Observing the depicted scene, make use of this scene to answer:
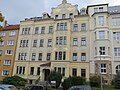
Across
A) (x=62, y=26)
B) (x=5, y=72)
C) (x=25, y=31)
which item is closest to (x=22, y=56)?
(x=5, y=72)

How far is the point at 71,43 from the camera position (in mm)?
43531

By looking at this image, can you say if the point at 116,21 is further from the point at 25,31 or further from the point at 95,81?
the point at 25,31

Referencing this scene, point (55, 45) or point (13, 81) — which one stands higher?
point (55, 45)

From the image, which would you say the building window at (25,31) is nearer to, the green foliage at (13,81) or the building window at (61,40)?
the building window at (61,40)

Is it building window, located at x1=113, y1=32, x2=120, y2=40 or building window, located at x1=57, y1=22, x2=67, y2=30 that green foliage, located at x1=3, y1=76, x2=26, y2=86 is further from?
building window, located at x1=113, y1=32, x2=120, y2=40

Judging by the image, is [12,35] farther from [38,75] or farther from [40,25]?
[38,75]

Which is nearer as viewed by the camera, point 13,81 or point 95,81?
point 95,81

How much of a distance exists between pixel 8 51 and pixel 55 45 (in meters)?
16.0

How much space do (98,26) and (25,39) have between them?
69.6 ft

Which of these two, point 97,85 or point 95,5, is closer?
point 97,85

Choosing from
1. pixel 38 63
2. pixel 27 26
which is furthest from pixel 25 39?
pixel 38 63

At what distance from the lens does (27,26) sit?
164 feet

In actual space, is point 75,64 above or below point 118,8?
below

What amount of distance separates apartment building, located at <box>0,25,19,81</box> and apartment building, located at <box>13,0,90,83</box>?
1.98 m
